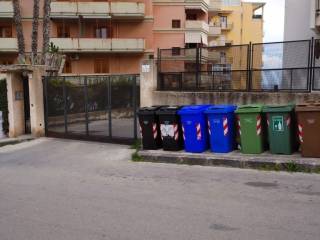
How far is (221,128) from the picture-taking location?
371 inches

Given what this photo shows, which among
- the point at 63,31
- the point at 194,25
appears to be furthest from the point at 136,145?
the point at 194,25

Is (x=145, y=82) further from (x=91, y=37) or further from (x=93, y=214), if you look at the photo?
(x=91, y=37)

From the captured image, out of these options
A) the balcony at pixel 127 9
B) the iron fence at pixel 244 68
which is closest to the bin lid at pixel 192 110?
the iron fence at pixel 244 68

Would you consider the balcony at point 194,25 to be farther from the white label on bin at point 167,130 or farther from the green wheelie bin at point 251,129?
the green wheelie bin at point 251,129

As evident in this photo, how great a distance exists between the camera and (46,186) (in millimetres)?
7738

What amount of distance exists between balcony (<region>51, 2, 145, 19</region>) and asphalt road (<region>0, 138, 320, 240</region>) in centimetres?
2802

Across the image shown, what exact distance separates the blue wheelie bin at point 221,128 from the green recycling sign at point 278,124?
1084 millimetres

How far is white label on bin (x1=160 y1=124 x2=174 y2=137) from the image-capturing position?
1006 centimetres

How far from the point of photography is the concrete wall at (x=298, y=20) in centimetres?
2153

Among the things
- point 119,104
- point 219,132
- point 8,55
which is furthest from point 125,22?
point 219,132

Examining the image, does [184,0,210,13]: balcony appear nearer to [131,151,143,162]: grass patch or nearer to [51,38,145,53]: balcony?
[51,38,145,53]: balcony

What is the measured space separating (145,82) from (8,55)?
95.8ft

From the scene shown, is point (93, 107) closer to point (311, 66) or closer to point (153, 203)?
point (311, 66)

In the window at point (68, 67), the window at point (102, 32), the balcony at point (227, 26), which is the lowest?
the window at point (68, 67)
